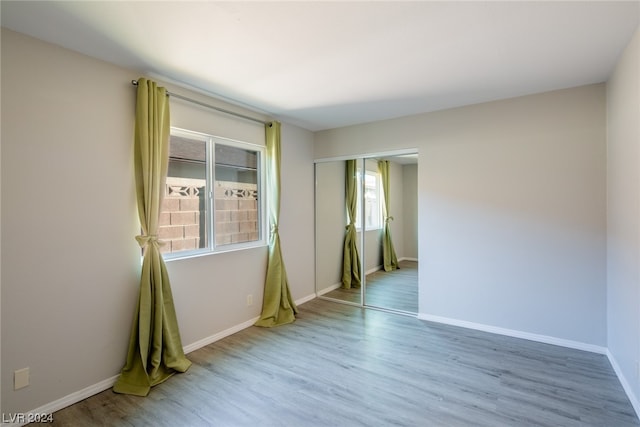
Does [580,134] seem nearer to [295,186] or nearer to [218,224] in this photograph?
[295,186]

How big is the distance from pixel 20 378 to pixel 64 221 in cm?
102

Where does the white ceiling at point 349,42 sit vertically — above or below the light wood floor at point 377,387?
above

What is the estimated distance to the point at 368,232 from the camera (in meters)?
4.38

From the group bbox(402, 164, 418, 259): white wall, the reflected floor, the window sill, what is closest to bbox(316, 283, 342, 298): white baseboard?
the reflected floor

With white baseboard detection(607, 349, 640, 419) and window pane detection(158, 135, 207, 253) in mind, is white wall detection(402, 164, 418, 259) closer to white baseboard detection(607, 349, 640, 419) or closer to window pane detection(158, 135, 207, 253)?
white baseboard detection(607, 349, 640, 419)

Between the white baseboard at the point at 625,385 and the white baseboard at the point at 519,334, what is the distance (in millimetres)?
143

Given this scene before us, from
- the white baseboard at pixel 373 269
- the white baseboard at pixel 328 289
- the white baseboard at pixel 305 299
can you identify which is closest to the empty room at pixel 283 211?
the white baseboard at pixel 305 299

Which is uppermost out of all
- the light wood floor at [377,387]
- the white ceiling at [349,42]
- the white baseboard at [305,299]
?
the white ceiling at [349,42]

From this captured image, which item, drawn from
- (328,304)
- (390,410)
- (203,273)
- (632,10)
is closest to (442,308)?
(328,304)

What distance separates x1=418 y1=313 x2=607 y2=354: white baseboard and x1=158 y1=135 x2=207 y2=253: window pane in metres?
2.78

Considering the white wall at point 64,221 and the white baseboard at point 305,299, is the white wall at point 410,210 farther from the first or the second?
the white wall at point 64,221

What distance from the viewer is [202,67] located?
98.8 inches

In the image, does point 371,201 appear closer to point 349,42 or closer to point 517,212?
point 517,212

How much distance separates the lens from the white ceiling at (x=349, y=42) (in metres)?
1.77
